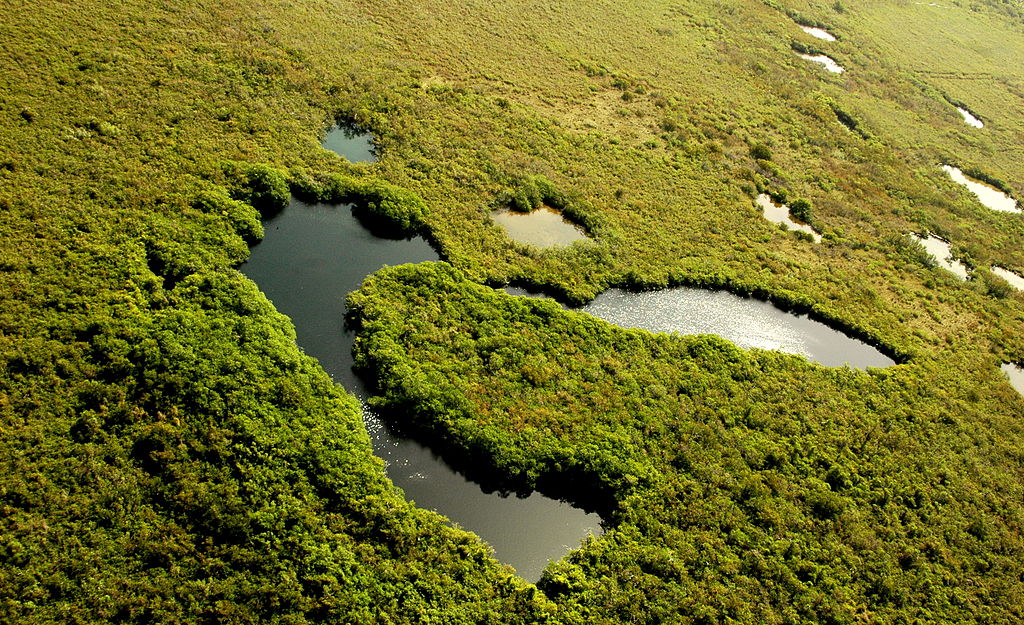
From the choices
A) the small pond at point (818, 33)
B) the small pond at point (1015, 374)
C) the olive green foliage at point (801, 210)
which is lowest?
the small pond at point (1015, 374)

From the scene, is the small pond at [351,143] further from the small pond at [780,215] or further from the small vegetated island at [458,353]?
the small pond at [780,215]

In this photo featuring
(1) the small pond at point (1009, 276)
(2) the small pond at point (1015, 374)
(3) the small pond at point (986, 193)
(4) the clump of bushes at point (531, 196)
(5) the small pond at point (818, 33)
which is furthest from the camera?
(5) the small pond at point (818, 33)

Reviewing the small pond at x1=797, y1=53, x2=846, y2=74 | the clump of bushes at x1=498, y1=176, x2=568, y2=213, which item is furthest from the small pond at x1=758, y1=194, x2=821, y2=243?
the small pond at x1=797, y1=53, x2=846, y2=74

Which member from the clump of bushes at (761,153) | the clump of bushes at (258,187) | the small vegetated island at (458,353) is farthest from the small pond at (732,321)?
the clump of bushes at (761,153)

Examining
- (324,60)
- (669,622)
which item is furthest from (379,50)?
(669,622)

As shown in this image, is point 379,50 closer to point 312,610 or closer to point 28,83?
point 28,83

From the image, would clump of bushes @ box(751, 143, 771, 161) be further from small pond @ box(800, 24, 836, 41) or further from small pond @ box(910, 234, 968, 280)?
small pond @ box(800, 24, 836, 41)

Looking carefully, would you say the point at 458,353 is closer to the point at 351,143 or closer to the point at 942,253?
the point at 351,143
